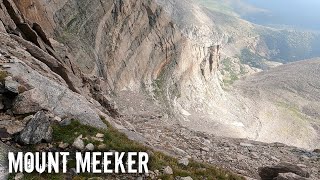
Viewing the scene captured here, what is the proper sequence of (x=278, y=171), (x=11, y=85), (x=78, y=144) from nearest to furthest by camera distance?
(x=78, y=144), (x=11, y=85), (x=278, y=171)

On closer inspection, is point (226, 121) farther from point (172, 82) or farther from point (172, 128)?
point (172, 128)

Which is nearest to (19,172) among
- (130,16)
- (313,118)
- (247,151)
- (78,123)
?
(78,123)

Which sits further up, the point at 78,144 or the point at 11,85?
the point at 11,85

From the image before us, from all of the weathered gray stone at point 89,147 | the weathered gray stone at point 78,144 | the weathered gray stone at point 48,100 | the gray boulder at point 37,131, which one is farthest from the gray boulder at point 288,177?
the gray boulder at point 37,131

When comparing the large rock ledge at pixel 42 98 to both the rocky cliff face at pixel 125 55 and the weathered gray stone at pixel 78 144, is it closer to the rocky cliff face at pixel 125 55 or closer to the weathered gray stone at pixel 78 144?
the rocky cliff face at pixel 125 55

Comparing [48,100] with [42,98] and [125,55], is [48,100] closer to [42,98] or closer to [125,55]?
[42,98]

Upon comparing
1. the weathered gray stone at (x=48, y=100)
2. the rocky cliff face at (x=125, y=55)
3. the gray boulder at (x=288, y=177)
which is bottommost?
the gray boulder at (x=288, y=177)

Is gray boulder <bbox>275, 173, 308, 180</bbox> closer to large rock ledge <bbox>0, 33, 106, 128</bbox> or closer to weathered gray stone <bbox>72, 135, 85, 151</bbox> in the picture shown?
large rock ledge <bbox>0, 33, 106, 128</bbox>

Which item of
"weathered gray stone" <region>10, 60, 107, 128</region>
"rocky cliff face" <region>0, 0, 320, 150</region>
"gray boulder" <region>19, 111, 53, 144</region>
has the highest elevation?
"rocky cliff face" <region>0, 0, 320, 150</region>

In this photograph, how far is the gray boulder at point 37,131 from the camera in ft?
55.4

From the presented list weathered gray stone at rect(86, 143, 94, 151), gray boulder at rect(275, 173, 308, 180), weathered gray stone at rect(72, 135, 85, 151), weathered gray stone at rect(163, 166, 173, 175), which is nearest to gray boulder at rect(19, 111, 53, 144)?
weathered gray stone at rect(72, 135, 85, 151)

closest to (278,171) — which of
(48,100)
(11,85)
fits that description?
(48,100)

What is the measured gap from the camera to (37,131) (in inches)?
672

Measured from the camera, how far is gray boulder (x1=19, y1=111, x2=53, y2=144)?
16.9 meters
